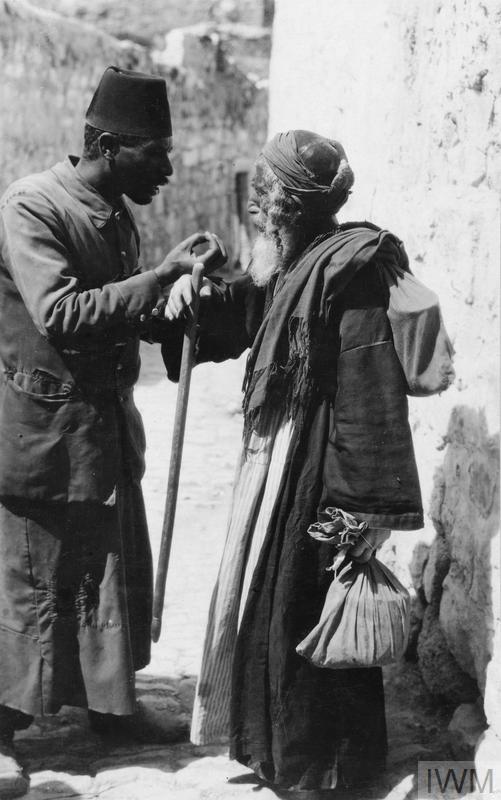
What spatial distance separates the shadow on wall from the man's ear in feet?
4.88

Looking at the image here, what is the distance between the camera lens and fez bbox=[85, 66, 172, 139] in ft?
10.6

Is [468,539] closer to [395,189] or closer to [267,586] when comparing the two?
[267,586]

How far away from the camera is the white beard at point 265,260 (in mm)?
3221

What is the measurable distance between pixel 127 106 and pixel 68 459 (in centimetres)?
115

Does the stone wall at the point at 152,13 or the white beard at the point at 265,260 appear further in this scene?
the stone wall at the point at 152,13

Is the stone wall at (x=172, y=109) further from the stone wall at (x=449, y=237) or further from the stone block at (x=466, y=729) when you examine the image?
the stone block at (x=466, y=729)

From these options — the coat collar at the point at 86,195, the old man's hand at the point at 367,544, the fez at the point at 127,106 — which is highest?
the fez at the point at 127,106

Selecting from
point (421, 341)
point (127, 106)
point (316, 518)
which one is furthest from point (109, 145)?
point (316, 518)

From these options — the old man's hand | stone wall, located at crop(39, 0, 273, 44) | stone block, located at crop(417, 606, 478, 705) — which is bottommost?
stone block, located at crop(417, 606, 478, 705)

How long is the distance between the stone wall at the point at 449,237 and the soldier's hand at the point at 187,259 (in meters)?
0.88

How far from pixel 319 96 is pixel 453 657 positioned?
3263 millimetres

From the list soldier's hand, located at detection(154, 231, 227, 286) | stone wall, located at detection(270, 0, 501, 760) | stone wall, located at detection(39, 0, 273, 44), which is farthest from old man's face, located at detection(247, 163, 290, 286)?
stone wall, located at detection(39, 0, 273, 44)

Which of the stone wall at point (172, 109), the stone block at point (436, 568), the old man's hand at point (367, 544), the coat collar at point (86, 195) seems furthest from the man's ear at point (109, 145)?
the stone wall at point (172, 109)

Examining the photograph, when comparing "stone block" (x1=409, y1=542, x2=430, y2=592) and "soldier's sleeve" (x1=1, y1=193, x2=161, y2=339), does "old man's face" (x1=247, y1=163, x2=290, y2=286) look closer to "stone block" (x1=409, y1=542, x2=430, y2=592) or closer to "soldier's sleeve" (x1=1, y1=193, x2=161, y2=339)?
"soldier's sleeve" (x1=1, y1=193, x2=161, y2=339)
